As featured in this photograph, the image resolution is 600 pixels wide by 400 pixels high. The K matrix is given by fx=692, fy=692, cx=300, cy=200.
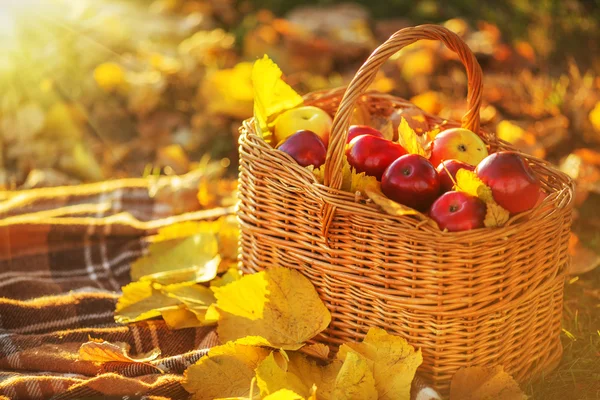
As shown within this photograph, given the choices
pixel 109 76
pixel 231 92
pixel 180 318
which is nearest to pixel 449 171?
pixel 180 318

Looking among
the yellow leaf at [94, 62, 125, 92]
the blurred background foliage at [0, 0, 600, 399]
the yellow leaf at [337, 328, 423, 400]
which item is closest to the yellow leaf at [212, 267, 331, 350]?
the yellow leaf at [337, 328, 423, 400]

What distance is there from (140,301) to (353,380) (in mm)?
822

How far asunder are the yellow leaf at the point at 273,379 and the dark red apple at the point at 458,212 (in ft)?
1.61

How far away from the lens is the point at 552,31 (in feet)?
14.5

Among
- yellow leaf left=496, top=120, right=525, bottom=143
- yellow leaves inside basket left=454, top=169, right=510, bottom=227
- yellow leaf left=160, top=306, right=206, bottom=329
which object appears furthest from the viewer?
yellow leaf left=496, top=120, right=525, bottom=143

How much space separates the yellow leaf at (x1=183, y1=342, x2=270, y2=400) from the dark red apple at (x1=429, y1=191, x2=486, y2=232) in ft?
1.88

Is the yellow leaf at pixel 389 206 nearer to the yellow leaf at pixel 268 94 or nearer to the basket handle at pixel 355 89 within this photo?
the basket handle at pixel 355 89

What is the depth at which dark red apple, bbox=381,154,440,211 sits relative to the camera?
1.62 metres

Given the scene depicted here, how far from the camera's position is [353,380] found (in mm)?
1517

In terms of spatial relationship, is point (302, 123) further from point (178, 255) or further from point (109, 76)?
point (109, 76)

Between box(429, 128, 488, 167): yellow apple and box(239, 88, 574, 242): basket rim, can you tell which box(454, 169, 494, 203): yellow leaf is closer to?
box(239, 88, 574, 242): basket rim

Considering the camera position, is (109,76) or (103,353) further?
(109,76)

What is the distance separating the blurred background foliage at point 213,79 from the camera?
3.31m

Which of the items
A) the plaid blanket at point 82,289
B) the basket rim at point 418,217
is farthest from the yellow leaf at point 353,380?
the basket rim at point 418,217
